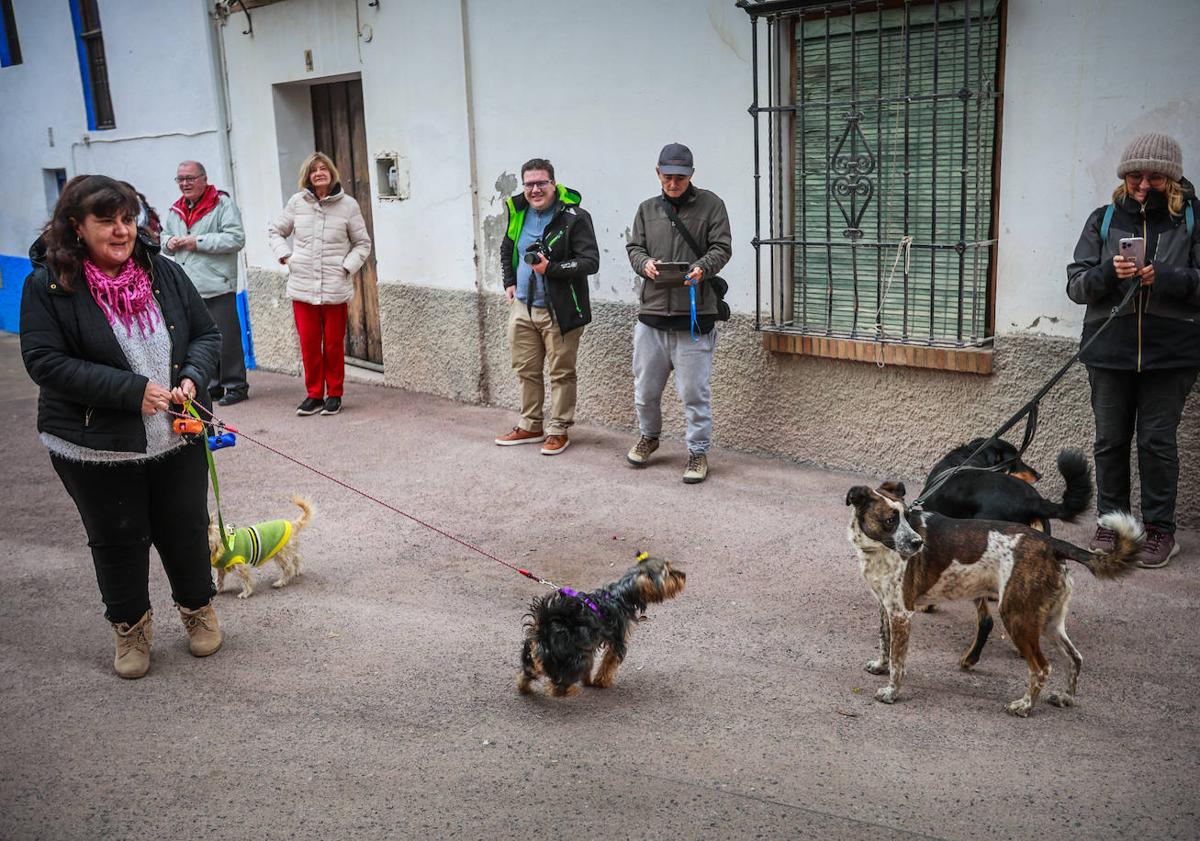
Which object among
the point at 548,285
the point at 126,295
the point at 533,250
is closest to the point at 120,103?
the point at 533,250

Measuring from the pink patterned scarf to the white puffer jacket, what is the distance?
473 cm

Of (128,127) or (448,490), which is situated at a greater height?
(128,127)

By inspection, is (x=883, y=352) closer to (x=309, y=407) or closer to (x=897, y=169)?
(x=897, y=169)

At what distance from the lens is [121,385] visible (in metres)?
4.30

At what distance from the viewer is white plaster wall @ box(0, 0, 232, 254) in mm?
11820

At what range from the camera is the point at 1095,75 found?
5852 mm

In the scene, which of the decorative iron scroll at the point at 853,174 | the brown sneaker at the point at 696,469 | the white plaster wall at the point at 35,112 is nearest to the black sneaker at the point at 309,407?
the brown sneaker at the point at 696,469

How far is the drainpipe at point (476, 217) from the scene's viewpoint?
9.04 metres

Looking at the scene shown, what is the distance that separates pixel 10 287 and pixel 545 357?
37.4 feet

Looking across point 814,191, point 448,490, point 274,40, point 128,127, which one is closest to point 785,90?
point 814,191

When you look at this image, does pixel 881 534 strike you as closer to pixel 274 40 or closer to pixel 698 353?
pixel 698 353

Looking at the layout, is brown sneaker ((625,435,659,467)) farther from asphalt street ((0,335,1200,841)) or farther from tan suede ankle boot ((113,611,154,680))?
tan suede ankle boot ((113,611,154,680))

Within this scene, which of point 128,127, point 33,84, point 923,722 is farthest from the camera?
point 33,84

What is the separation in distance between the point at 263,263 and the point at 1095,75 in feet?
27.4
